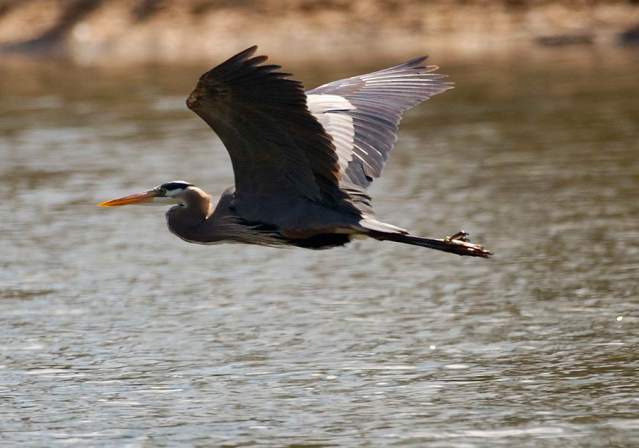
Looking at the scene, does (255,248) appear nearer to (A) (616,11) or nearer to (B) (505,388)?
(B) (505,388)

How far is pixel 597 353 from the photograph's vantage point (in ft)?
24.1

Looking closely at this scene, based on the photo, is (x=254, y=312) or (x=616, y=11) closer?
(x=254, y=312)

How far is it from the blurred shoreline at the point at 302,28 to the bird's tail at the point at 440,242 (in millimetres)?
13212

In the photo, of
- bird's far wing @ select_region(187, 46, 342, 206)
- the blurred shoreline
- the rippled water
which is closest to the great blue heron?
bird's far wing @ select_region(187, 46, 342, 206)

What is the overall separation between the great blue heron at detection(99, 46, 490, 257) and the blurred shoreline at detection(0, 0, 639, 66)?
490 inches

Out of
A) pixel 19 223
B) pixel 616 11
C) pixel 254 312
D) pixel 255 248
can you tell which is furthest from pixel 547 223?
pixel 616 11

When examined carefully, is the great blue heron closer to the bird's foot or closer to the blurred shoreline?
the bird's foot

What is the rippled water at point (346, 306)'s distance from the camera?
6520mm

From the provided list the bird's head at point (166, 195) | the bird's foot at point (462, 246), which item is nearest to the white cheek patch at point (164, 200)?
the bird's head at point (166, 195)

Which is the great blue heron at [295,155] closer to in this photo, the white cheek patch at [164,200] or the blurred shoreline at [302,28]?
the white cheek patch at [164,200]

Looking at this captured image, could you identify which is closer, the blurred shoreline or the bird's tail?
the bird's tail

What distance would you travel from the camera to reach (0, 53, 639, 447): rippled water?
652 centimetres

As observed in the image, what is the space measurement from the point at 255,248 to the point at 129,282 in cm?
135

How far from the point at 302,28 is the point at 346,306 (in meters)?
14.4
